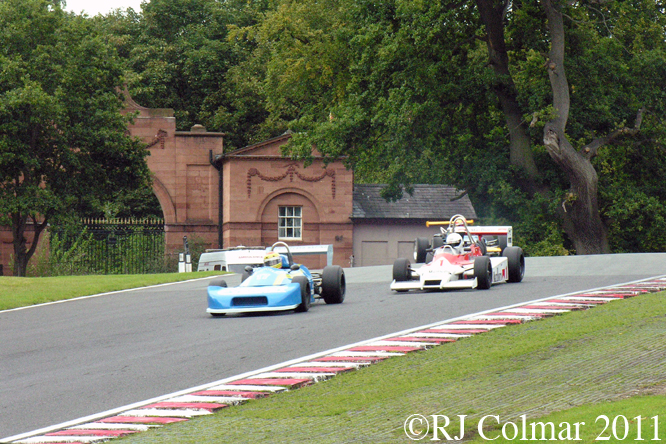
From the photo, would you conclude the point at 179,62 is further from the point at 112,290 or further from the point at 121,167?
the point at 112,290

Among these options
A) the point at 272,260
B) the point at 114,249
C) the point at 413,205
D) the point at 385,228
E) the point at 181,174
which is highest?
the point at 181,174

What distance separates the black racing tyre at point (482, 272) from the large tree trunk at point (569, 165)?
15015 millimetres

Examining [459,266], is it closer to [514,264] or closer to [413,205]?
[514,264]

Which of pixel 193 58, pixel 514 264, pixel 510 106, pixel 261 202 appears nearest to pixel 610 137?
pixel 510 106

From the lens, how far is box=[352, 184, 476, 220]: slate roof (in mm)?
47906

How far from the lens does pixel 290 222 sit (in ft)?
156

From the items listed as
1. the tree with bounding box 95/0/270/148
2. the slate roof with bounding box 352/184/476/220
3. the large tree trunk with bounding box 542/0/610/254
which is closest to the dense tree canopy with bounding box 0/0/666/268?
the large tree trunk with bounding box 542/0/610/254

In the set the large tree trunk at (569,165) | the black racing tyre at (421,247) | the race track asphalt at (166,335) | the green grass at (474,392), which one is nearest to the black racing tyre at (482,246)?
the race track asphalt at (166,335)

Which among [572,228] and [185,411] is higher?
[572,228]

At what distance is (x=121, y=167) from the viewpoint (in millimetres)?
36312

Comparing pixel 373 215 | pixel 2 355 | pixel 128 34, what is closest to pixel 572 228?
pixel 373 215

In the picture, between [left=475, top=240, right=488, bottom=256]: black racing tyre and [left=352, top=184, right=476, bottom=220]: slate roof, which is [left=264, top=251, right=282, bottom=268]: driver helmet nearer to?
[left=475, top=240, right=488, bottom=256]: black racing tyre

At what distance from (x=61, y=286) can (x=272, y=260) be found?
8.97 m

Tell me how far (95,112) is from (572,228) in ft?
57.1
